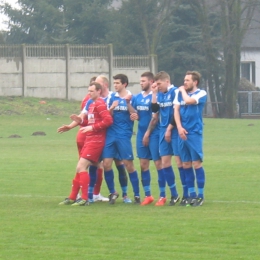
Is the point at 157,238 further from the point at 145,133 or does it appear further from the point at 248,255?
the point at 145,133

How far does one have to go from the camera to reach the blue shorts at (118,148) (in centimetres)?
1154

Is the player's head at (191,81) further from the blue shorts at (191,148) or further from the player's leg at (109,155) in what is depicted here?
the player's leg at (109,155)

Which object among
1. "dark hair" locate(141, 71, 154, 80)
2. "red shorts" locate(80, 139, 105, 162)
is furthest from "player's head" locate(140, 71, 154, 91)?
"red shorts" locate(80, 139, 105, 162)

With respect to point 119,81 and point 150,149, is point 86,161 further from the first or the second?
point 119,81

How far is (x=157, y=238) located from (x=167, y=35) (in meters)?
47.7

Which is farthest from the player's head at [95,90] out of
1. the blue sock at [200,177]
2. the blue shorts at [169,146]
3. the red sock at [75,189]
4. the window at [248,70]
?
the window at [248,70]

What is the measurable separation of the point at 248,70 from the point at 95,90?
58.7 m

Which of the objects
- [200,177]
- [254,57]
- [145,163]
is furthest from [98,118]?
[254,57]

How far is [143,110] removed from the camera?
11.5 m

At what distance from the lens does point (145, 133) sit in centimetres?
1148

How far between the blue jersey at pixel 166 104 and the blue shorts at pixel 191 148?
39cm

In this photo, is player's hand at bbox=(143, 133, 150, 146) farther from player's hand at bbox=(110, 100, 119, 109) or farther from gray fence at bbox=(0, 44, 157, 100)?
gray fence at bbox=(0, 44, 157, 100)

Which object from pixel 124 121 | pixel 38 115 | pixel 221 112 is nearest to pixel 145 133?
pixel 124 121

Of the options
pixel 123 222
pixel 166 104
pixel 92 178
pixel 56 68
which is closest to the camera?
pixel 123 222
